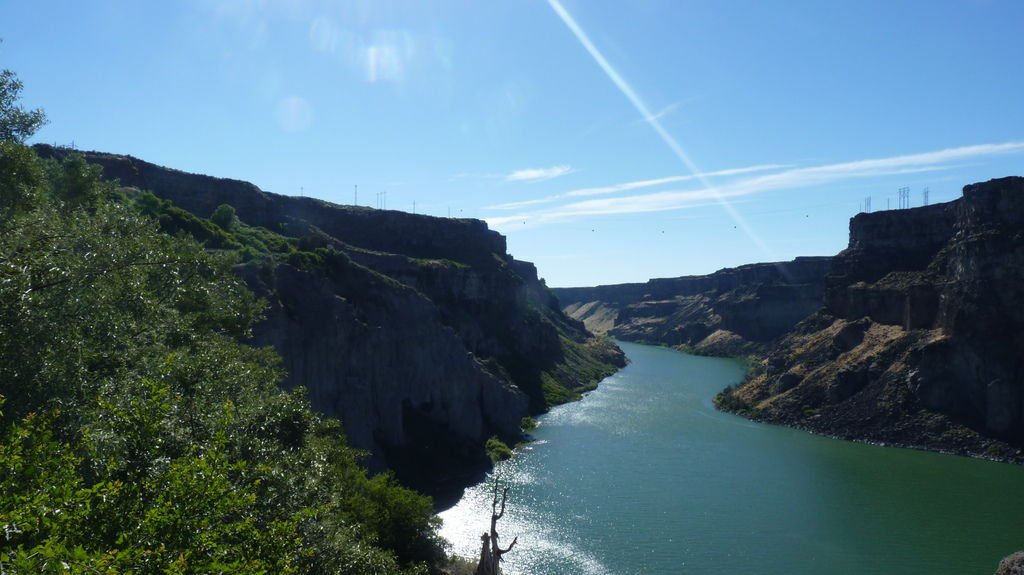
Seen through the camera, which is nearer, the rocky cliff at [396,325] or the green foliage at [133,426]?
the green foliage at [133,426]

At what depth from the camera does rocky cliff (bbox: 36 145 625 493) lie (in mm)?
52656

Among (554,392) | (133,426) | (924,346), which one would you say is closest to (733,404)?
(924,346)

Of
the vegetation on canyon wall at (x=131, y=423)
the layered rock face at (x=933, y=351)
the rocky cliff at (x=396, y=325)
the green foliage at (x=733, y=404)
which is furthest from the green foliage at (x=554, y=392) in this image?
the vegetation on canyon wall at (x=131, y=423)

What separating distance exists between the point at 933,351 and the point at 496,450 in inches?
2338

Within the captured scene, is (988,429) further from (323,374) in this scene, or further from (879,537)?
(323,374)

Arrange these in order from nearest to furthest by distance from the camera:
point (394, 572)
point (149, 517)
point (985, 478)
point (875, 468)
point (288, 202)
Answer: point (149, 517) < point (394, 572) < point (985, 478) < point (875, 468) < point (288, 202)

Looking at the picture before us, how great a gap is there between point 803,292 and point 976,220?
11493 cm

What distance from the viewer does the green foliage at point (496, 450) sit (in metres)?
67.5

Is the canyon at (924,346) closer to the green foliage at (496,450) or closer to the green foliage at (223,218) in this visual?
the green foliage at (496,450)

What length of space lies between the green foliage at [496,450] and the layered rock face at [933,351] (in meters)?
44.4

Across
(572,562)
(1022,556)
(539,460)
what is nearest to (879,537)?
Result: (1022,556)

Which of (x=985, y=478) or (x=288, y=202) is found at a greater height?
(x=288, y=202)

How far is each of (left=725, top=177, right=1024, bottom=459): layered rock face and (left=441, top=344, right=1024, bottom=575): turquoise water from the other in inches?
268

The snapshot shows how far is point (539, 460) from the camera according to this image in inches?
2638
